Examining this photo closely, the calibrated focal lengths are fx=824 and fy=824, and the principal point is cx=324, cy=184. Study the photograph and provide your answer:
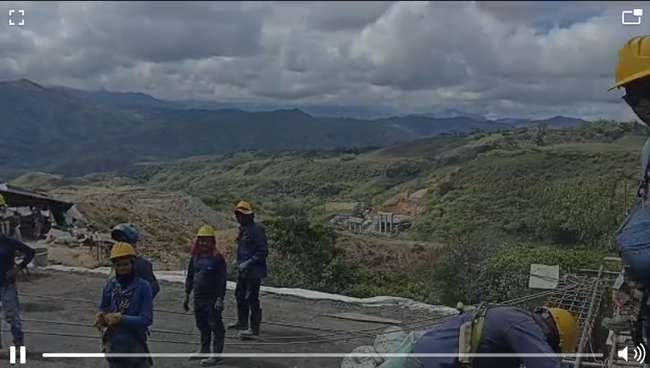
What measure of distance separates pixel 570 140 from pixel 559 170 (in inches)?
984

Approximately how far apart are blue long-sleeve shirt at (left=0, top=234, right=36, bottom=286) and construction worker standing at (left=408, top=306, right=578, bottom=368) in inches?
185

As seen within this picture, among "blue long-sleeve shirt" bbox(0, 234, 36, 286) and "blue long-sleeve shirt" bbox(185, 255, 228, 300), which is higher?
"blue long-sleeve shirt" bbox(0, 234, 36, 286)

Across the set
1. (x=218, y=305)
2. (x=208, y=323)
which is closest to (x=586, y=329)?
(x=218, y=305)

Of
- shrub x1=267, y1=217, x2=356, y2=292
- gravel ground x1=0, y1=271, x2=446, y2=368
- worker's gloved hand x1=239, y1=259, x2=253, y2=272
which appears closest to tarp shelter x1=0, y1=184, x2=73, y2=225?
shrub x1=267, y1=217, x2=356, y2=292

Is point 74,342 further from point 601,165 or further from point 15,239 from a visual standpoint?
point 601,165

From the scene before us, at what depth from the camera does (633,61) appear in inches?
67.1

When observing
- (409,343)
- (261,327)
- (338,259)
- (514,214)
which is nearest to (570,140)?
(514,214)

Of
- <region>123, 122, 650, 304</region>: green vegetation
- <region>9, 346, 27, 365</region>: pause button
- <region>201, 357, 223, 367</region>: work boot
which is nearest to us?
<region>9, 346, 27, 365</region>: pause button

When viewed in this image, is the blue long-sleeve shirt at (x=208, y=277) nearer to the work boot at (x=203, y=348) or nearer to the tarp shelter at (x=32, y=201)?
the work boot at (x=203, y=348)

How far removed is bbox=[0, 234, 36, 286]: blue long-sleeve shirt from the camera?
6465 millimetres

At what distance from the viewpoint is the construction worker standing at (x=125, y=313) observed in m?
4.39

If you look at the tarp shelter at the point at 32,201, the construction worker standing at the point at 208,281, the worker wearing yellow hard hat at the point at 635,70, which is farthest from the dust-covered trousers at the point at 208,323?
the tarp shelter at the point at 32,201

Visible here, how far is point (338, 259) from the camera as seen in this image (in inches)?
743

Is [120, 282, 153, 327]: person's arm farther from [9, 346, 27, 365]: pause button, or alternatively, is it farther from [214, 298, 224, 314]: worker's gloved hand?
[9, 346, 27, 365]: pause button
